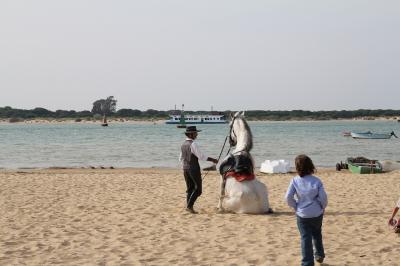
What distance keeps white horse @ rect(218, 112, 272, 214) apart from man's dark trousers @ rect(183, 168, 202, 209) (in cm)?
47

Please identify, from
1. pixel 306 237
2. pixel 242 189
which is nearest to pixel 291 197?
pixel 306 237

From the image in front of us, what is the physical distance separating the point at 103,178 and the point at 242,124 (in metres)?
9.44

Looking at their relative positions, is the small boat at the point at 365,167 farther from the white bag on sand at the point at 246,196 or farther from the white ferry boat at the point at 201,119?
the white ferry boat at the point at 201,119

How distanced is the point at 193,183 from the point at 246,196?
110 cm

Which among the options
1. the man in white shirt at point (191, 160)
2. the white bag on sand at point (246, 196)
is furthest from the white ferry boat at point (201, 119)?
the white bag on sand at point (246, 196)

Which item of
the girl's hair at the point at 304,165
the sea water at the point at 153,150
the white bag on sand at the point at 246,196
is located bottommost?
the sea water at the point at 153,150

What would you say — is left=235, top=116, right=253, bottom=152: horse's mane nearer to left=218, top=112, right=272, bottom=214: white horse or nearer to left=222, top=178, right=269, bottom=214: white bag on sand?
left=218, top=112, right=272, bottom=214: white horse

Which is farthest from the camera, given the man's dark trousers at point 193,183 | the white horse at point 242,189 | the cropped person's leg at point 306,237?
the man's dark trousers at point 193,183

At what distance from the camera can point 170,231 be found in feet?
28.5

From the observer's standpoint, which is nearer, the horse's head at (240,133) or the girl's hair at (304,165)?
the girl's hair at (304,165)

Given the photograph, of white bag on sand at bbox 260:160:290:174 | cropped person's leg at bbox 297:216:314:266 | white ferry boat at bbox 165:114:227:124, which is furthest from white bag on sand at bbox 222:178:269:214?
white ferry boat at bbox 165:114:227:124

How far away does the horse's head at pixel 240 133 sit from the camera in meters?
10.1

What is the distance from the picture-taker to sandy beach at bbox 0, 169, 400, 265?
23.1 feet

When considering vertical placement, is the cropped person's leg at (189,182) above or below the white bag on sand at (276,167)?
above
